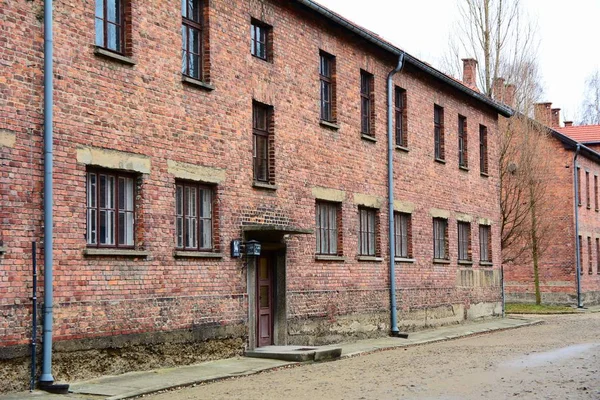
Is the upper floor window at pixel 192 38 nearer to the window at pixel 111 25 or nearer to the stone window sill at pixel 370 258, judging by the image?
the window at pixel 111 25

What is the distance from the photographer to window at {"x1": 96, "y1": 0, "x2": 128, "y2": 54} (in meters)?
14.9

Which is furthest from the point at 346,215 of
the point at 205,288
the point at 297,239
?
the point at 205,288

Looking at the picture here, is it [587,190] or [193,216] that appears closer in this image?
[193,216]

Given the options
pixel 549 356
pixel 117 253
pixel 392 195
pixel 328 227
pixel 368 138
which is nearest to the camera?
pixel 117 253

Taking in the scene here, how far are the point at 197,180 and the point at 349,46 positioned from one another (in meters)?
7.44

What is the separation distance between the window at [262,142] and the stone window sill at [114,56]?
4152mm

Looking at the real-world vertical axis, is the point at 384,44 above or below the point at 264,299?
above

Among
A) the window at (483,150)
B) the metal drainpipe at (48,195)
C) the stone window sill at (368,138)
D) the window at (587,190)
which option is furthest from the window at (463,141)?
the window at (587,190)

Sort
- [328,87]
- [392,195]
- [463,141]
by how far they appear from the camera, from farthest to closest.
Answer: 1. [463,141]
2. [392,195]
3. [328,87]

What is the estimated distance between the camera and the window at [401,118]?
25.5m

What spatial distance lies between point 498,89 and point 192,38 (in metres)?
24.1

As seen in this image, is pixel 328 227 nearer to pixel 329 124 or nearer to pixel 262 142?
pixel 329 124

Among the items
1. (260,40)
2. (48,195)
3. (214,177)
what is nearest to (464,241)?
(260,40)

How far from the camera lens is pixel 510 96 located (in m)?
38.4
